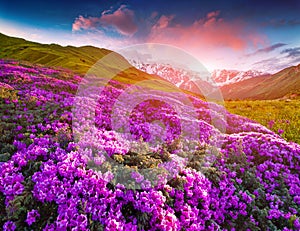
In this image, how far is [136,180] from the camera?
535 cm

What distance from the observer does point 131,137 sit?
865 centimetres

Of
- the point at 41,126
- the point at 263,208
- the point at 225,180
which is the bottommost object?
the point at 263,208

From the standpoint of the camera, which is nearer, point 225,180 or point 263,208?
point 263,208

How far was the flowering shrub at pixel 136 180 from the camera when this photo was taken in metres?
4.70

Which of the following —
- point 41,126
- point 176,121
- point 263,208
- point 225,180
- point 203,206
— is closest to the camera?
point 203,206

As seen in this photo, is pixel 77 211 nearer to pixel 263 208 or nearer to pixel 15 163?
pixel 15 163

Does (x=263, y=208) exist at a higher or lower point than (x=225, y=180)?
lower

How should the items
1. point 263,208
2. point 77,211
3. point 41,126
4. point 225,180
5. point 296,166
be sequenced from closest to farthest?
1. point 77,211
2. point 263,208
3. point 225,180
4. point 41,126
5. point 296,166

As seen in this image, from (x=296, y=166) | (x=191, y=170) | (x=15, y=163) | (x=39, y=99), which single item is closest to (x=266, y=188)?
(x=296, y=166)

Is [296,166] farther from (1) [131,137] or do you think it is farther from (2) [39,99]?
(2) [39,99]

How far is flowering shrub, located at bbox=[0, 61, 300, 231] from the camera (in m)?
4.70

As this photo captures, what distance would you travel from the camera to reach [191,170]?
666 cm

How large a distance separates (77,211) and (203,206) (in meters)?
3.16

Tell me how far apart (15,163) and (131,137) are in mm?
3992
